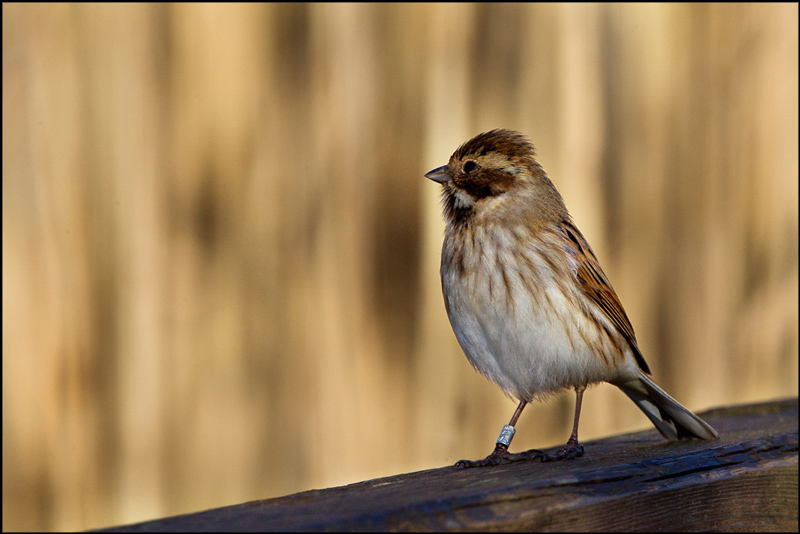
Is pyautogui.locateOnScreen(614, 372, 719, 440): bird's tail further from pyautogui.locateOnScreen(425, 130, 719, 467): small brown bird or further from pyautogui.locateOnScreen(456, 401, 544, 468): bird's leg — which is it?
pyautogui.locateOnScreen(456, 401, 544, 468): bird's leg

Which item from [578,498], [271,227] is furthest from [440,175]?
[578,498]

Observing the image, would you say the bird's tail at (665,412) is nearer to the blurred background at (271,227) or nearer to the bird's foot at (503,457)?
the bird's foot at (503,457)

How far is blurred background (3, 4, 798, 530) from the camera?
3350 mm

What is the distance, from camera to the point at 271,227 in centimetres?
379

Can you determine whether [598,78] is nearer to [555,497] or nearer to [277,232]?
[277,232]

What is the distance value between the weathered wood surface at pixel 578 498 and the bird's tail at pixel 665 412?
0.18 meters

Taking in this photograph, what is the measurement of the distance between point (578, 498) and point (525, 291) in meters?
1.24

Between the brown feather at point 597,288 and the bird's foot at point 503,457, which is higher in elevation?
the brown feather at point 597,288

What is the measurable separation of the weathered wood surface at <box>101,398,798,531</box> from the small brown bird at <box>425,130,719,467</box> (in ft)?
1.54

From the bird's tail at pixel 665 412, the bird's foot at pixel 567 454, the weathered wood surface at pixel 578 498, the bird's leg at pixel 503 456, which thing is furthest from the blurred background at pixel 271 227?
the weathered wood surface at pixel 578 498

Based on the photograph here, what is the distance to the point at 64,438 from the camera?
3318mm

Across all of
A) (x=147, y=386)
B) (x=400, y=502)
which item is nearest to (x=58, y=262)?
(x=147, y=386)

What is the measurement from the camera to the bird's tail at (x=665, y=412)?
9.29 ft

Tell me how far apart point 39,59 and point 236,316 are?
129cm
